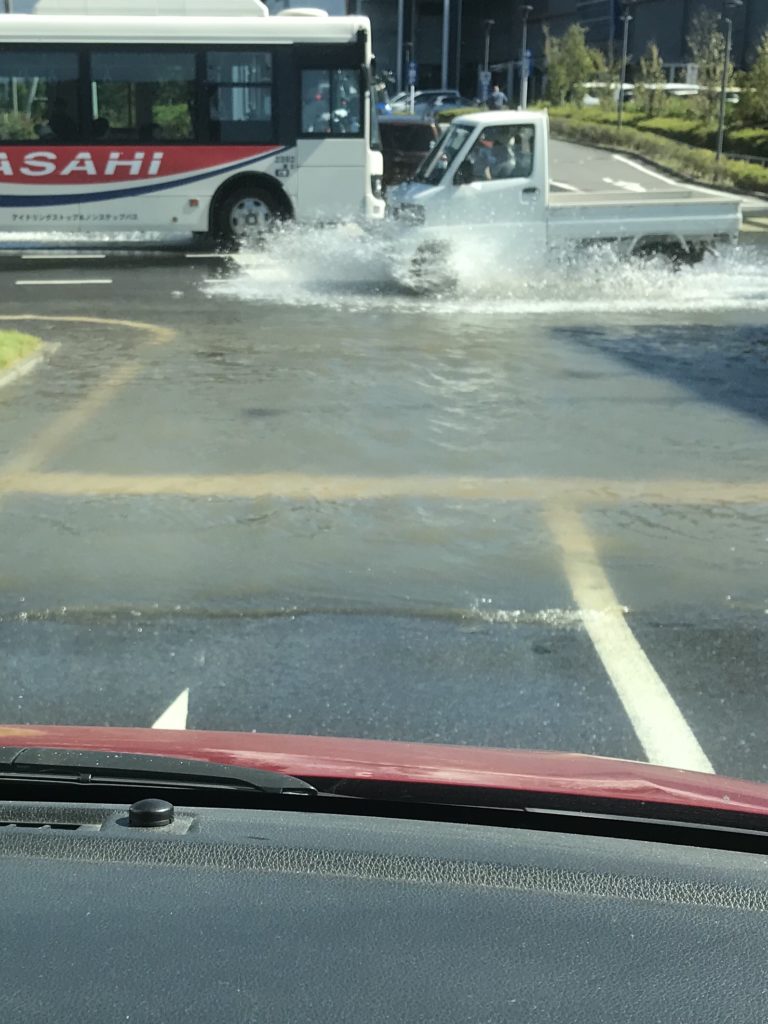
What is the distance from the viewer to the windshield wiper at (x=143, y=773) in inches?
99.4

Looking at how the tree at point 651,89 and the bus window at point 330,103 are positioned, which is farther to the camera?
the tree at point 651,89

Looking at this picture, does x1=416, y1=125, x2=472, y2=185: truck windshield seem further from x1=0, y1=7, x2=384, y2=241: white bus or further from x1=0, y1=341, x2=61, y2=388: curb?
x1=0, y1=341, x2=61, y2=388: curb

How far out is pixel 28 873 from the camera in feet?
6.91

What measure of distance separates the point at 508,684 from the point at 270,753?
266cm

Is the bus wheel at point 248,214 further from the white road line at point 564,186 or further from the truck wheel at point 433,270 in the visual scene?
the white road line at point 564,186

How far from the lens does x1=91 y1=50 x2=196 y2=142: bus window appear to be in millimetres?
20250

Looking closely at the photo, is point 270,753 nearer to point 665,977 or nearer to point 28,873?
point 28,873

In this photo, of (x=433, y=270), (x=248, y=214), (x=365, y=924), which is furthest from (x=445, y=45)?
(x=365, y=924)

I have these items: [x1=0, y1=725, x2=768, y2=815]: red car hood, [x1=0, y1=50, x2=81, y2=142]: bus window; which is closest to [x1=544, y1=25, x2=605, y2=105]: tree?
[x1=0, y1=50, x2=81, y2=142]: bus window

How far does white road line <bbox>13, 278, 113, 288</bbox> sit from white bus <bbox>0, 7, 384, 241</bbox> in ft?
6.51

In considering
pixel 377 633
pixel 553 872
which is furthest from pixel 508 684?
pixel 553 872

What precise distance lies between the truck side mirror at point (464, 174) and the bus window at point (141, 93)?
5668 mm

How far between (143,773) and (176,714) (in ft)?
8.11

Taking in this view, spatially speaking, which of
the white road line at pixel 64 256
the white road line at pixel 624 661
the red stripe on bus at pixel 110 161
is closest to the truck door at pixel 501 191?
the red stripe on bus at pixel 110 161
